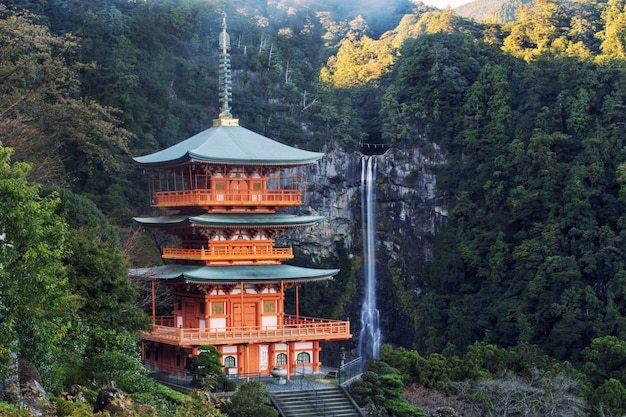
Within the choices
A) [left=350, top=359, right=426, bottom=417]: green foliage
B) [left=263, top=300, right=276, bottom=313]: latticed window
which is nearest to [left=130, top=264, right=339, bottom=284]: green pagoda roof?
[left=263, top=300, right=276, bottom=313]: latticed window

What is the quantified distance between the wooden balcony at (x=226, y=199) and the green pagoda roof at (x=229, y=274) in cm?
214

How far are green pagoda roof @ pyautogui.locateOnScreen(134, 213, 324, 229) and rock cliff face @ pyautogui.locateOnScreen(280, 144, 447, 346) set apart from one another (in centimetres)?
2675

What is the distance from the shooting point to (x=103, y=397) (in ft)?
63.5

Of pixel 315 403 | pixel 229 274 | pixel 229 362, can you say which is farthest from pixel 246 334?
pixel 315 403

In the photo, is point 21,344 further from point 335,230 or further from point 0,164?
point 335,230

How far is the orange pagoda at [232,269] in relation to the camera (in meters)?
34.1

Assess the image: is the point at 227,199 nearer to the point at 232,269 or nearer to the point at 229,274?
the point at 232,269

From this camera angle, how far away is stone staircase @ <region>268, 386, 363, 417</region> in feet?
99.8

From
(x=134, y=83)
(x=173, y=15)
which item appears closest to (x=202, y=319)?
(x=134, y=83)

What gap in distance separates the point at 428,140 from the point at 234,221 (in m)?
32.2

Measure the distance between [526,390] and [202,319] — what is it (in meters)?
11.2

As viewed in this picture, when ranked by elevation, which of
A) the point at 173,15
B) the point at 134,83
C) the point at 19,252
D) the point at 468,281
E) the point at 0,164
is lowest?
the point at 468,281

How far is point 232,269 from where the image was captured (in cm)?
3506

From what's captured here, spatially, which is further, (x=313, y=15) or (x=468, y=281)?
(x=313, y=15)
